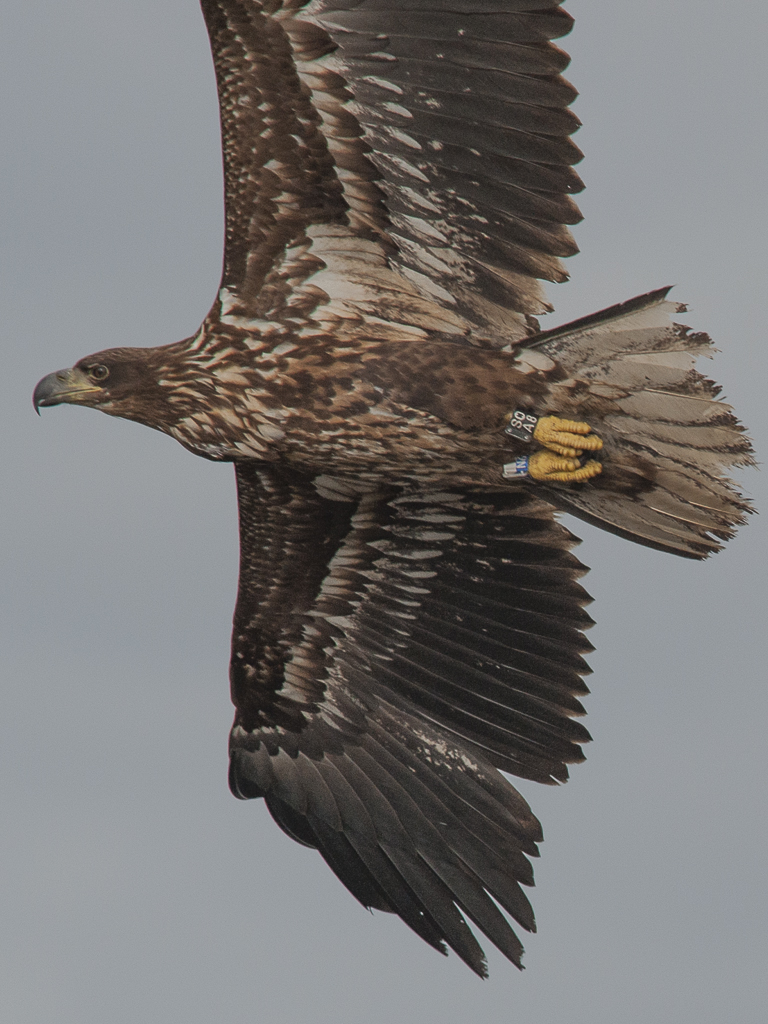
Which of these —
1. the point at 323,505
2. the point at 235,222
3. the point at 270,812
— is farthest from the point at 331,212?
the point at 270,812

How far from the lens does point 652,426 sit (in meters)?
8.58

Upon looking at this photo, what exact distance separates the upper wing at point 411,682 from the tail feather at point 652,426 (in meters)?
0.83

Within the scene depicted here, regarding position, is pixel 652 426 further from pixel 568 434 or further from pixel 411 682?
pixel 411 682

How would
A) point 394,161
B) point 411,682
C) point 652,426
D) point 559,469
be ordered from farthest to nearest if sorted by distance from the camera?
point 411,682, point 559,469, point 394,161, point 652,426

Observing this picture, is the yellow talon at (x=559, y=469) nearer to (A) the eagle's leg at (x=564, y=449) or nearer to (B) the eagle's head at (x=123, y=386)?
(A) the eagle's leg at (x=564, y=449)

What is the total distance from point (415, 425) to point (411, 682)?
6.19ft

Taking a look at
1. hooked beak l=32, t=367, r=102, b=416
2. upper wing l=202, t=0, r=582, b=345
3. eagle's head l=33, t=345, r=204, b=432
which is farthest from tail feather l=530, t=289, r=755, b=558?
hooked beak l=32, t=367, r=102, b=416

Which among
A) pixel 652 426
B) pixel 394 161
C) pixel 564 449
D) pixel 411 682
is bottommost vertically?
pixel 411 682

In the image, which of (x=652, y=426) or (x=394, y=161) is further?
(x=394, y=161)

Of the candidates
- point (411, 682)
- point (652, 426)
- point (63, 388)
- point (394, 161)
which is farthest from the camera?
point (411, 682)

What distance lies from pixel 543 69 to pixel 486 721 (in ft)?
11.7

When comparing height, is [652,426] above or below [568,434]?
above

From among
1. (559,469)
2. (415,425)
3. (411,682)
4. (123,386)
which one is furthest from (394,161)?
(411,682)

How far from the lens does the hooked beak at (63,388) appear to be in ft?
32.2
